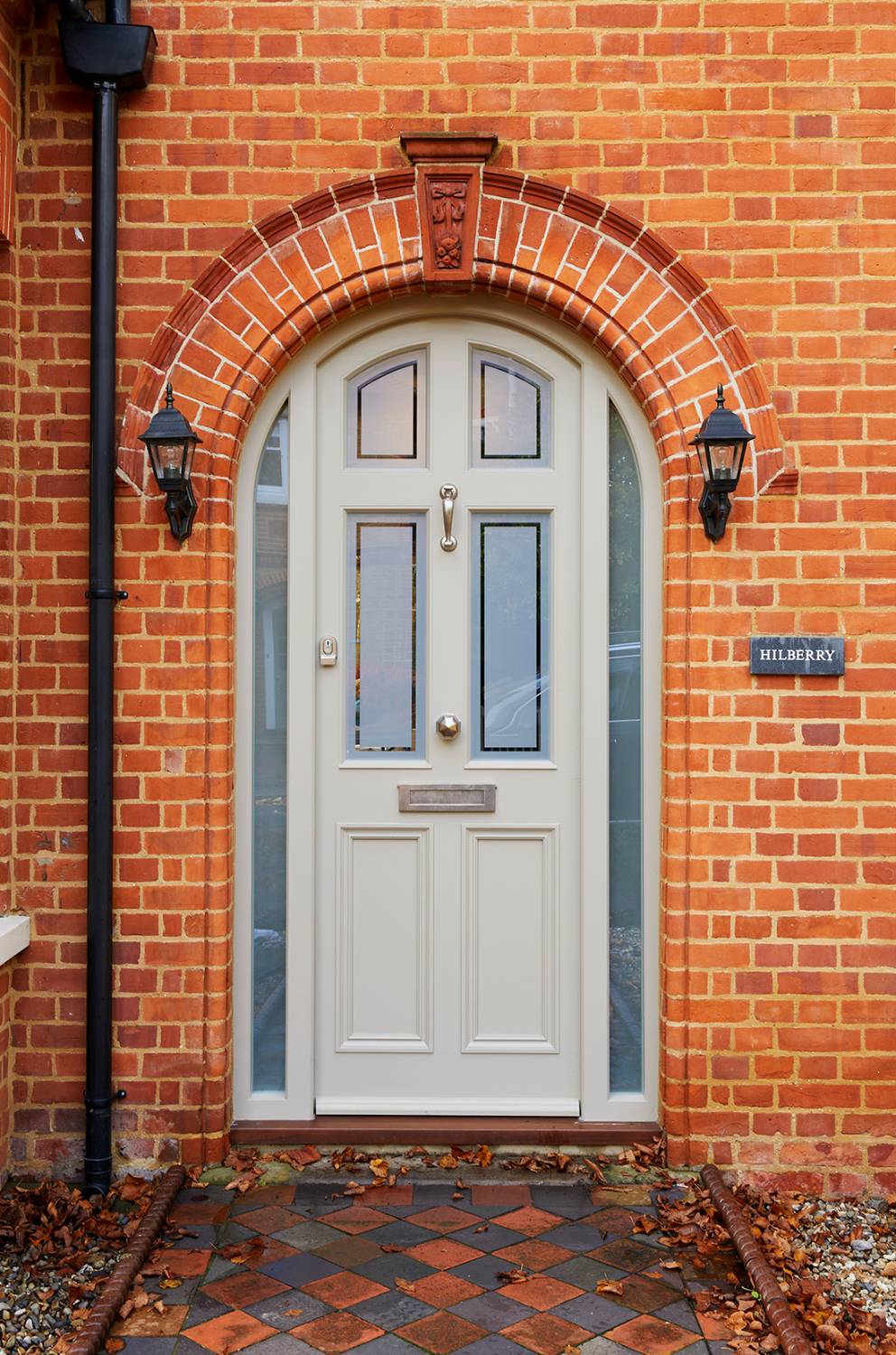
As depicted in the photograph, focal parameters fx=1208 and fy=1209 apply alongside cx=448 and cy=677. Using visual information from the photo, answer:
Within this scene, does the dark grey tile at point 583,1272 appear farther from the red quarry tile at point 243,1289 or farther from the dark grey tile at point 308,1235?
the red quarry tile at point 243,1289

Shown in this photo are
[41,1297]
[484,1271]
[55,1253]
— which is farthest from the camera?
[55,1253]

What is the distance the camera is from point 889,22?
4086 mm

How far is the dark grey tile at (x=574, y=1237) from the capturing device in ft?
11.9

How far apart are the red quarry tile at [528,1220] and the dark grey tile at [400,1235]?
0.78ft

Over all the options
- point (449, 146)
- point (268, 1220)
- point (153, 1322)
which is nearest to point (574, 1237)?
point (268, 1220)

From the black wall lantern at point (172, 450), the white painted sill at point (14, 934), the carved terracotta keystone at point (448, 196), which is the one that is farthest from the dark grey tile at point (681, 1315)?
the carved terracotta keystone at point (448, 196)

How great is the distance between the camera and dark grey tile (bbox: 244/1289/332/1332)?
324 cm

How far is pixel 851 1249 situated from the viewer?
3.71 meters

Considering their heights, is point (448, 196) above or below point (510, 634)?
above

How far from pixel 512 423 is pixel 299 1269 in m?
2.84

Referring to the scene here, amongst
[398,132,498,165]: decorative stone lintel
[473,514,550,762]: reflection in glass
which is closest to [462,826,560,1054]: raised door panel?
[473,514,550,762]: reflection in glass

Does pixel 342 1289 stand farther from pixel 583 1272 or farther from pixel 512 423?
pixel 512 423

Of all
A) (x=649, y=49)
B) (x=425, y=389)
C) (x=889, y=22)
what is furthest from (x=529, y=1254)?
(x=889, y=22)

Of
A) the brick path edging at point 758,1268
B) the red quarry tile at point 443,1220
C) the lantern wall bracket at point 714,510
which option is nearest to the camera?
the brick path edging at point 758,1268
